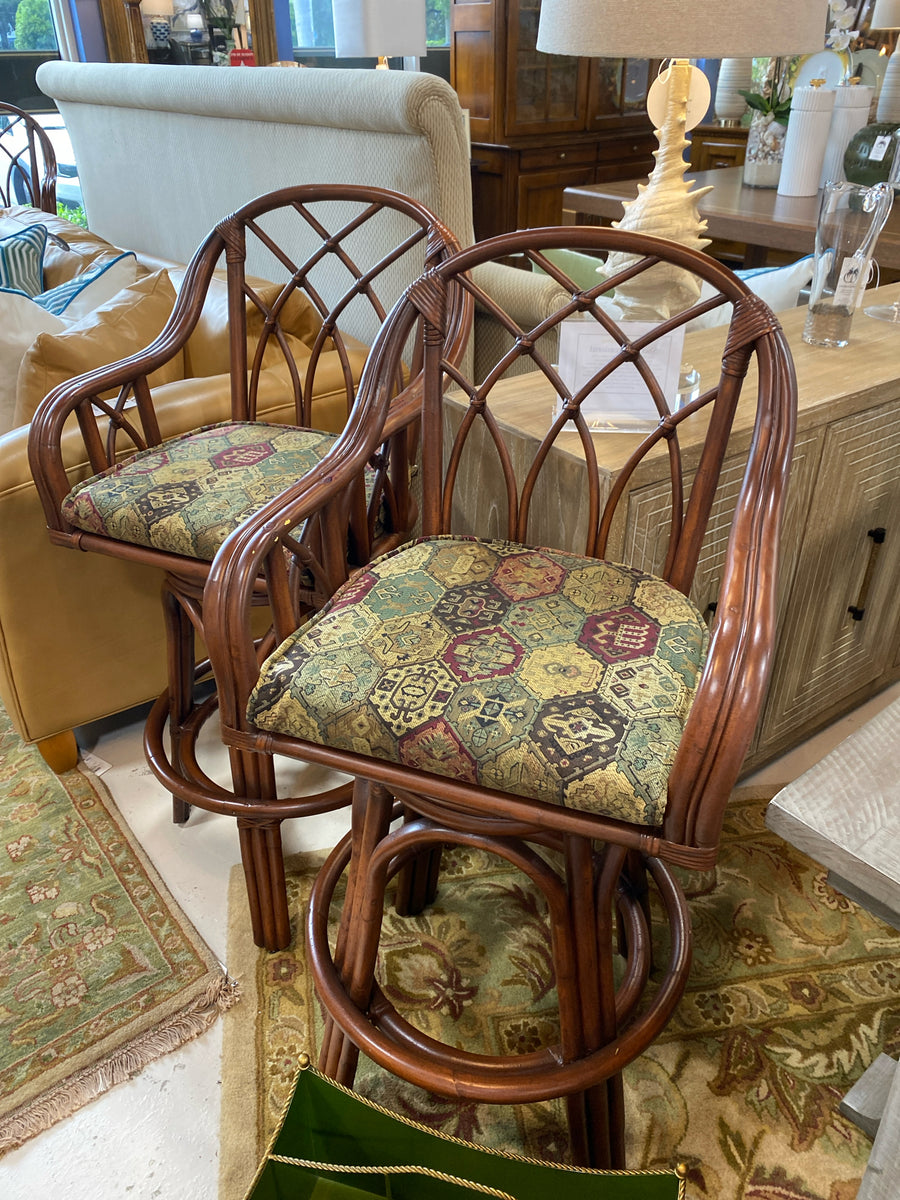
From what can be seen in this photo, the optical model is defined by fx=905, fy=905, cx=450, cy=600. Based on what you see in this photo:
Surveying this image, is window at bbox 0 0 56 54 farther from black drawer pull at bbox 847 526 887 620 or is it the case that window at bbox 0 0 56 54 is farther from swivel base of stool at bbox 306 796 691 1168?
swivel base of stool at bbox 306 796 691 1168

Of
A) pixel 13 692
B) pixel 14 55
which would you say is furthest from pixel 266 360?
pixel 14 55

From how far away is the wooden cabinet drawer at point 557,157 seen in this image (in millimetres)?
4336

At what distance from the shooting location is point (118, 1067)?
117cm

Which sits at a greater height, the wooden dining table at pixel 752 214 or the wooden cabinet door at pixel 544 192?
the wooden dining table at pixel 752 214

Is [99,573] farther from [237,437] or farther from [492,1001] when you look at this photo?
[492,1001]

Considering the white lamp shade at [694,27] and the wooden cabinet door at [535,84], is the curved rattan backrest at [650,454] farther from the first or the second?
the wooden cabinet door at [535,84]

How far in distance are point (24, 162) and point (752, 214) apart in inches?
120

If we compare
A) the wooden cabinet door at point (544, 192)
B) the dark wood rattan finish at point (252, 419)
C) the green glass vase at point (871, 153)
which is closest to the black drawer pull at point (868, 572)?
the dark wood rattan finish at point (252, 419)

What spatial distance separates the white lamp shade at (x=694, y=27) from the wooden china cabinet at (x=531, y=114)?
333 centimetres

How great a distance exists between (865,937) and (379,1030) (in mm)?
779

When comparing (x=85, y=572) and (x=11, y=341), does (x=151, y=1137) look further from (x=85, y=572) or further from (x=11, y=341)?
(x=11, y=341)

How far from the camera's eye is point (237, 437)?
1425 millimetres

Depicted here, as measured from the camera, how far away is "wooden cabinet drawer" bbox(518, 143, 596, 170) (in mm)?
4336

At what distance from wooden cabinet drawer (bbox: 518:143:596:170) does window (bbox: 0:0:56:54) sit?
2.07 metres
